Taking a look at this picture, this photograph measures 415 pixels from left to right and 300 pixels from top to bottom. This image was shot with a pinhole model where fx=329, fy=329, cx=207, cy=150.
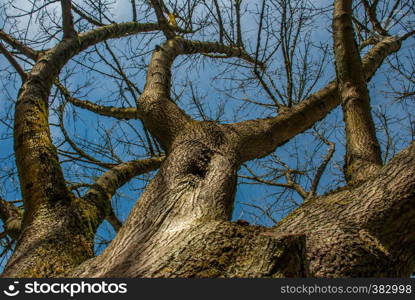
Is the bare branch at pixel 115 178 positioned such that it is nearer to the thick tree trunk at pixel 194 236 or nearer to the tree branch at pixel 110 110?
the tree branch at pixel 110 110

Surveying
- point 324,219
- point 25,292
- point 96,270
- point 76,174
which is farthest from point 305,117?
point 76,174

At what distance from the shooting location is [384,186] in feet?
4.56

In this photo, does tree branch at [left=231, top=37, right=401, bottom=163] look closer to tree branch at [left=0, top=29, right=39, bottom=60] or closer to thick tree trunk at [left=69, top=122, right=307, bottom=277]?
thick tree trunk at [left=69, top=122, right=307, bottom=277]

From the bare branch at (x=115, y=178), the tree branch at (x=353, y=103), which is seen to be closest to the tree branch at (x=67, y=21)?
the bare branch at (x=115, y=178)

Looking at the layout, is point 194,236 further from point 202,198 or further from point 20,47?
point 20,47

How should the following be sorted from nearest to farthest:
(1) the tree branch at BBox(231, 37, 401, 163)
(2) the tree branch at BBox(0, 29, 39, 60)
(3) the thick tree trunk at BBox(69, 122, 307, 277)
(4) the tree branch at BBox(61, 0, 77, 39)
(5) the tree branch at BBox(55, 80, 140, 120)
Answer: (3) the thick tree trunk at BBox(69, 122, 307, 277) → (1) the tree branch at BBox(231, 37, 401, 163) → (4) the tree branch at BBox(61, 0, 77, 39) → (2) the tree branch at BBox(0, 29, 39, 60) → (5) the tree branch at BBox(55, 80, 140, 120)

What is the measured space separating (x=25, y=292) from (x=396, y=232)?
1488mm

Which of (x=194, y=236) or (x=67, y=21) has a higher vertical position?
(x=67, y=21)

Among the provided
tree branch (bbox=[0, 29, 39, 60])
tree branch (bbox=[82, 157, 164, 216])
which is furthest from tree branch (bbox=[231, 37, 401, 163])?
tree branch (bbox=[0, 29, 39, 60])

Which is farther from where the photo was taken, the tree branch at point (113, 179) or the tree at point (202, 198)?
the tree branch at point (113, 179)

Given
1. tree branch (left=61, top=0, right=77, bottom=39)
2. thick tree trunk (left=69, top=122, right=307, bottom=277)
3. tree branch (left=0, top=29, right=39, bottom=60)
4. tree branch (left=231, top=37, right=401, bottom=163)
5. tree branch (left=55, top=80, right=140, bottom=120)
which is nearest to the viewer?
thick tree trunk (left=69, top=122, right=307, bottom=277)

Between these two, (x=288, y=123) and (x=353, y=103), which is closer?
(x=353, y=103)

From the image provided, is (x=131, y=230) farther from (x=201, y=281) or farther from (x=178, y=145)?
(x=178, y=145)

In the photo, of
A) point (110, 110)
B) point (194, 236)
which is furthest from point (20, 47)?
point (194, 236)
